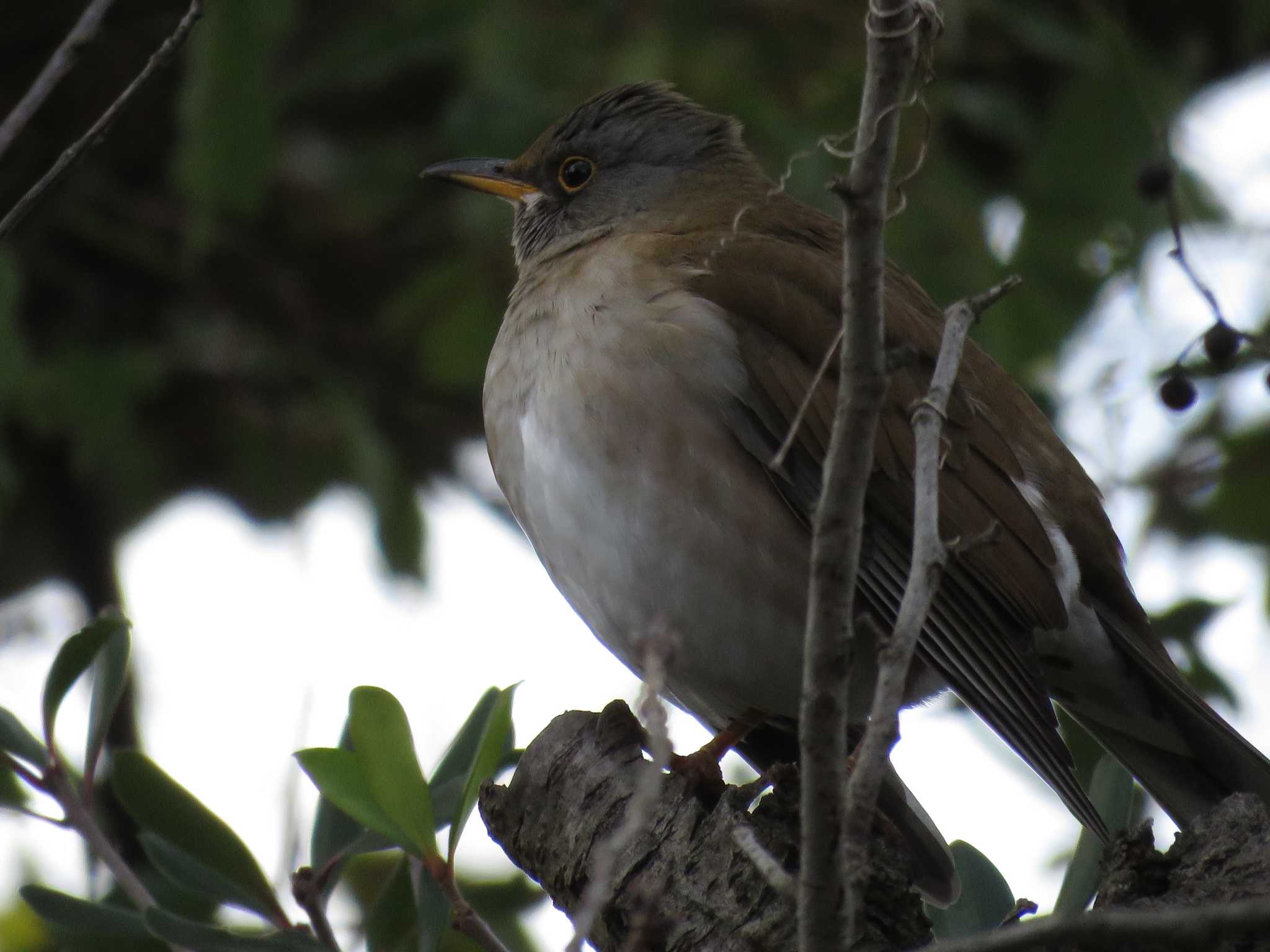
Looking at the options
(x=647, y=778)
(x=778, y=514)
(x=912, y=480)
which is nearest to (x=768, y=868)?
(x=647, y=778)

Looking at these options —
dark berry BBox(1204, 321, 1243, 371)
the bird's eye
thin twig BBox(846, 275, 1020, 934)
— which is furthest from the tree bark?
the bird's eye

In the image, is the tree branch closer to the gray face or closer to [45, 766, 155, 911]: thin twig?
[45, 766, 155, 911]: thin twig

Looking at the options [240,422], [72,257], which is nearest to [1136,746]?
[240,422]

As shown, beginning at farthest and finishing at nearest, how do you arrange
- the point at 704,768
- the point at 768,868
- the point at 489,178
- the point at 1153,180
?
the point at 489,178 < the point at 1153,180 < the point at 704,768 < the point at 768,868

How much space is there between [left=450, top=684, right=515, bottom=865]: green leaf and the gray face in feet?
8.38

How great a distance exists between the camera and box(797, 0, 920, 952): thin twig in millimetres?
2502

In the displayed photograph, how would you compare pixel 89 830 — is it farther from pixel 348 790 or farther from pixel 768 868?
pixel 768 868

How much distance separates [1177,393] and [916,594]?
7.07 feet

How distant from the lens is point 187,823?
12.3 ft

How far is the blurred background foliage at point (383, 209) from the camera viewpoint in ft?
19.3

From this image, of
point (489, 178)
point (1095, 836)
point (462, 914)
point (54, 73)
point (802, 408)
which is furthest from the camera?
point (489, 178)

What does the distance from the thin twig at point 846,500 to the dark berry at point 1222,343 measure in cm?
189

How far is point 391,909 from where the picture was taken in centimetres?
394

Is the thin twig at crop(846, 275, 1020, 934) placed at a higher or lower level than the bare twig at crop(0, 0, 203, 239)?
lower
